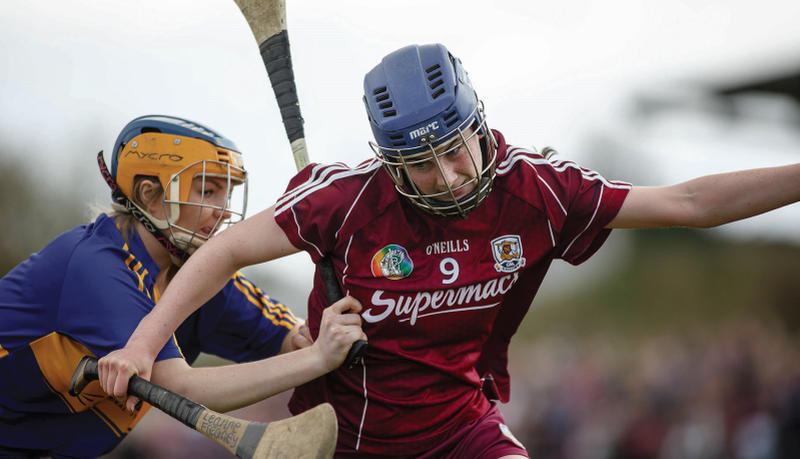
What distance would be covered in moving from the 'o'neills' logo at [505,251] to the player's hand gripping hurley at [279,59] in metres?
1.11

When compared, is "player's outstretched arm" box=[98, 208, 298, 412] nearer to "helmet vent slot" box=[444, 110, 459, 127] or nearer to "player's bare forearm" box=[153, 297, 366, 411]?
"player's bare forearm" box=[153, 297, 366, 411]

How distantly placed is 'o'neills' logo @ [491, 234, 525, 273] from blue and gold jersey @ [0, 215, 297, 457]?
1324 mm

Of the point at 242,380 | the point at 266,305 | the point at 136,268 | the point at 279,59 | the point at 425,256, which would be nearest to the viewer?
the point at 425,256

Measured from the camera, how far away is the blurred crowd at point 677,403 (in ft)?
28.2

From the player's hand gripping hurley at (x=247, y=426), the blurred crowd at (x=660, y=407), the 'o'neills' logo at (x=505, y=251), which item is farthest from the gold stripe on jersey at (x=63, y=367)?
the blurred crowd at (x=660, y=407)

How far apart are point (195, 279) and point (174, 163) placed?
0.82m

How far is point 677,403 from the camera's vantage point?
380 inches

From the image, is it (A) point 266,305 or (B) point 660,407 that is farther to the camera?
(B) point 660,407

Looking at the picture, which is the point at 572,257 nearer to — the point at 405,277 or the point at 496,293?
the point at 496,293

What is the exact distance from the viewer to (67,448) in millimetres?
3643

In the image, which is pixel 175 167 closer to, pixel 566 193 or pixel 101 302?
pixel 101 302

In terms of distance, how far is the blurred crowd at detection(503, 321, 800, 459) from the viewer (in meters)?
8.60

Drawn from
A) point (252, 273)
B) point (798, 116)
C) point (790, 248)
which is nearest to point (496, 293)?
point (798, 116)

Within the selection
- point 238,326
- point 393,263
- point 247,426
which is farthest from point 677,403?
point 247,426
